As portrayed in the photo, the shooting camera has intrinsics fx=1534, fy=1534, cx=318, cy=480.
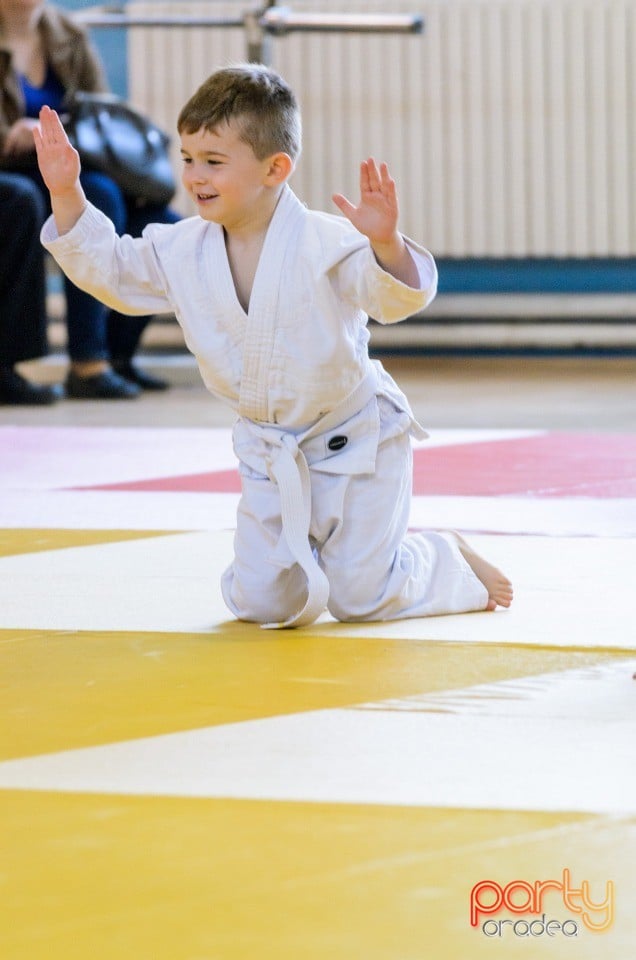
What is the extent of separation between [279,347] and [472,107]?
3199 millimetres

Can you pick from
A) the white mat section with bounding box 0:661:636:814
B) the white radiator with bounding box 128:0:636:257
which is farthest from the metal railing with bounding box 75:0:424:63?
the white mat section with bounding box 0:661:636:814

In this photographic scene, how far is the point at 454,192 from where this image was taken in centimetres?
458

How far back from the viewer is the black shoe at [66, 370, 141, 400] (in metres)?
3.76

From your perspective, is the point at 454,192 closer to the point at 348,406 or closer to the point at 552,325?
the point at 552,325

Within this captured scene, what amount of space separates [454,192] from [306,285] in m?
3.16

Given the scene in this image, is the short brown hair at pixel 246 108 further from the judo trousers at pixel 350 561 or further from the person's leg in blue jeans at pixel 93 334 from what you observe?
the person's leg in blue jeans at pixel 93 334

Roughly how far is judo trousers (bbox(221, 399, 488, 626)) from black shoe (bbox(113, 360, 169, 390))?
2468 millimetres

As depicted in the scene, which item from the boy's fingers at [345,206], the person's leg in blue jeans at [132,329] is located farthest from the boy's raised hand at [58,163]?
the person's leg in blue jeans at [132,329]

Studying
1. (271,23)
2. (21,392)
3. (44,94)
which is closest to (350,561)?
(21,392)

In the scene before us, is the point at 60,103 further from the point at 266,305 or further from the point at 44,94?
the point at 266,305

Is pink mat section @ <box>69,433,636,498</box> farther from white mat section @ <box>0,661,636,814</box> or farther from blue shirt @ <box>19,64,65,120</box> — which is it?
blue shirt @ <box>19,64,65,120</box>

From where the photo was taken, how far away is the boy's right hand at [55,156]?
1.50 m

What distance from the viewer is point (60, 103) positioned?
12.4 feet

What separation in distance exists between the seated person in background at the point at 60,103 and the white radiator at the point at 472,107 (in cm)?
87
